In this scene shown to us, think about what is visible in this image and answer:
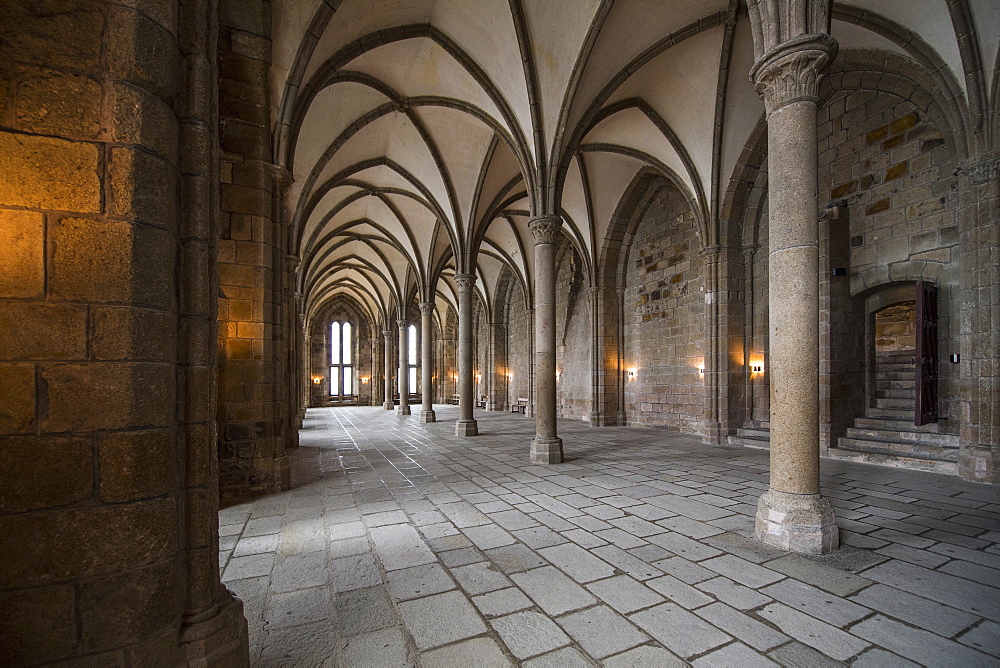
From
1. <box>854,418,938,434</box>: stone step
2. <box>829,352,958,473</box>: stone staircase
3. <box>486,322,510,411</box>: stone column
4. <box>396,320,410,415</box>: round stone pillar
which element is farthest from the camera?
<box>486,322,510,411</box>: stone column

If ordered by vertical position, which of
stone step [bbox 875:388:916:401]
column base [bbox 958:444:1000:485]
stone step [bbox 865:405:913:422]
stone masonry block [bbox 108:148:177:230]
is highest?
stone masonry block [bbox 108:148:177:230]

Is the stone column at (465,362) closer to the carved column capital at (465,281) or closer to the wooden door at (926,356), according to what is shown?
the carved column capital at (465,281)

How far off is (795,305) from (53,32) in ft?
16.5

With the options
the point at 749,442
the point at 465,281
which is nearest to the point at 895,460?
the point at 749,442

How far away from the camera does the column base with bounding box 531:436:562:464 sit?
805cm

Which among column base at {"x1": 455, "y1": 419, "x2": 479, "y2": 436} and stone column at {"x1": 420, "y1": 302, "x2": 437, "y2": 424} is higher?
stone column at {"x1": 420, "y1": 302, "x2": 437, "y2": 424}

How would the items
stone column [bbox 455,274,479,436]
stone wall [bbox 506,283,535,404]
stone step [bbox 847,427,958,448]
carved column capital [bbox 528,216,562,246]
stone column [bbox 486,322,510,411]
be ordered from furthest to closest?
stone column [bbox 486,322,510,411]
stone wall [bbox 506,283,535,404]
stone column [bbox 455,274,479,436]
carved column capital [bbox 528,216,562,246]
stone step [bbox 847,427,958,448]

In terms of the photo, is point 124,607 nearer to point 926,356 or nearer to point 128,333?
point 128,333

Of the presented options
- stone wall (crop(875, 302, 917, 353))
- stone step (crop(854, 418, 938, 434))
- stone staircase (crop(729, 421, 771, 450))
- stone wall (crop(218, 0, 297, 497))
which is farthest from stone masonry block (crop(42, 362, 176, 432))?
stone wall (crop(875, 302, 917, 353))

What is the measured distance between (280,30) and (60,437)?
22.3 feet

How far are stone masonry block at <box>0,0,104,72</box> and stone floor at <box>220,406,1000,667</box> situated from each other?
2.92 m

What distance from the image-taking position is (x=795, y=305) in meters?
4.14

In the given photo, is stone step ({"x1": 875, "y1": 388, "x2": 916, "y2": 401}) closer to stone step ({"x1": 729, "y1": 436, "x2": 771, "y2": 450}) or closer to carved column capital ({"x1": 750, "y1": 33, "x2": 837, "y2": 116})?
stone step ({"x1": 729, "y1": 436, "x2": 771, "y2": 450})

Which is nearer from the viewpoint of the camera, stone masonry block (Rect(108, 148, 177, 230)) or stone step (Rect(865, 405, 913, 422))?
stone masonry block (Rect(108, 148, 177, 230))
